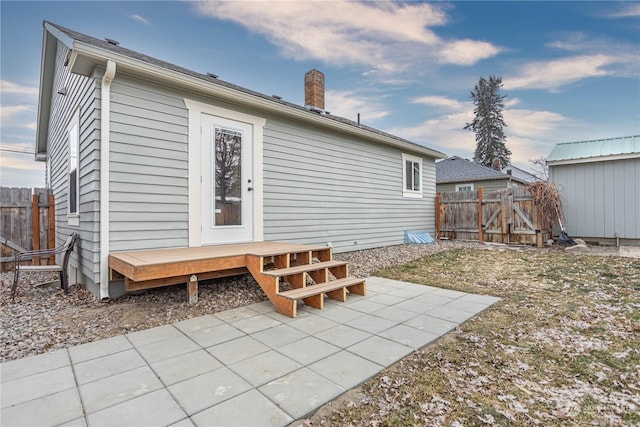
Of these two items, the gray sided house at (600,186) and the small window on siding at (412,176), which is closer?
the gray sided house at (600,186)

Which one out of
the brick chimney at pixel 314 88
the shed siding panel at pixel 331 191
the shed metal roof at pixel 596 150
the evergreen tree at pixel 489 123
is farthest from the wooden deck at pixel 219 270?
the evergreen tree at pixel 489 123

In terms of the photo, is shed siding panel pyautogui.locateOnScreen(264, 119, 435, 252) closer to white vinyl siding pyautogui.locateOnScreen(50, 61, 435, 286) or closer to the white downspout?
white vinyl siding pyautogui.locateOnScreen(50, 61, 435, 286)

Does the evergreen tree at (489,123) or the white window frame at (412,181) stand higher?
the evergreen tree at (489,123)

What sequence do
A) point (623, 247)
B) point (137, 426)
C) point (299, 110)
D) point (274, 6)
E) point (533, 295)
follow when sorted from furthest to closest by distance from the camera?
point (623, 247) < point (274, 6) < point (299, 110) < point (533, 295) < point (137, 426)

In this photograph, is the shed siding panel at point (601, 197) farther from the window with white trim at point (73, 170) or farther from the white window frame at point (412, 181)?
the window with white trim at point (73, 170)

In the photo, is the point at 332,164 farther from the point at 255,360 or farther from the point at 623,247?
the point at 623,247

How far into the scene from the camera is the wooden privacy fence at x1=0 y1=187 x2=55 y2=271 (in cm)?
626

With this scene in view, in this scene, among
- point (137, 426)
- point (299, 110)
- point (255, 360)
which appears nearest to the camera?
point (137, 426)

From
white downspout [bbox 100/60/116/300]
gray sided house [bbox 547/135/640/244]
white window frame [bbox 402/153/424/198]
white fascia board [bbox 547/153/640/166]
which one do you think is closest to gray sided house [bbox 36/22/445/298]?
white downspout [bbox 100/60/116/300]

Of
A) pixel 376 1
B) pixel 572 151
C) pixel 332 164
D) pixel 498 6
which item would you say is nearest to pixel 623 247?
pixel 572 151

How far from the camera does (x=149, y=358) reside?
2416 mm

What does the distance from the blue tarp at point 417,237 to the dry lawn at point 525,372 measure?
16.1 ft

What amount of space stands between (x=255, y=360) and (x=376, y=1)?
8.18 m

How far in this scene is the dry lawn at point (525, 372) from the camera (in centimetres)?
172
